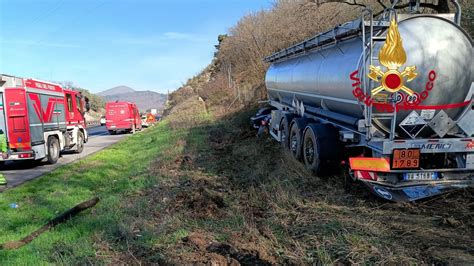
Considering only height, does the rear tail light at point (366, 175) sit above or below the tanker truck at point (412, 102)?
below

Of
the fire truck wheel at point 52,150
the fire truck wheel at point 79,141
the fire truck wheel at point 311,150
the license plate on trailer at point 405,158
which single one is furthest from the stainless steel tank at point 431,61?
the fire truck wheel at point 79,141

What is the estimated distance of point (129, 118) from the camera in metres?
32.4

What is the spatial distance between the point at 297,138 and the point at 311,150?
1.02 metres

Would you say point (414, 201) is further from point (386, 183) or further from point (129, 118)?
point (129, 118)

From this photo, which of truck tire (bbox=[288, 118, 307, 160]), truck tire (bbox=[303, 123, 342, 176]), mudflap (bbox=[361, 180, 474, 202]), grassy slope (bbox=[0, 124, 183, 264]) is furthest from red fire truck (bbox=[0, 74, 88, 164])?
mudflap (bbox=[361, 180, 474, 202])

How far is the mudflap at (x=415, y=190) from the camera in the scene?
5.68 meters

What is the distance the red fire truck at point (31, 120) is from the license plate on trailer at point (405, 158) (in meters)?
11.5

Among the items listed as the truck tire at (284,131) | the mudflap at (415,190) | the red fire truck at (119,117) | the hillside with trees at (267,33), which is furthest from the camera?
the red fire truck at (119,117)

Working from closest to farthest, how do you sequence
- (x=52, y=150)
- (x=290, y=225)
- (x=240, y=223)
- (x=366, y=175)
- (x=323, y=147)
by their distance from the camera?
(x=290, y=225)
(x=240, y=223)
(x=366, y=175)
(x=323, y=147)
(x=52, y=150)

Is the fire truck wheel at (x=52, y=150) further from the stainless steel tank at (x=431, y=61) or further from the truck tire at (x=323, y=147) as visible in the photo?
the stainless steel tank at (x=431, y=61)

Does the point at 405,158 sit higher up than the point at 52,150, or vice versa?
the point at 405,158

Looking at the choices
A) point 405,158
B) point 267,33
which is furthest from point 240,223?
point 267,33

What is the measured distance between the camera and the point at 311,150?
823 centimetres

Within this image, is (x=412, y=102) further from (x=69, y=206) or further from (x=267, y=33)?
(x=267, y=33)
